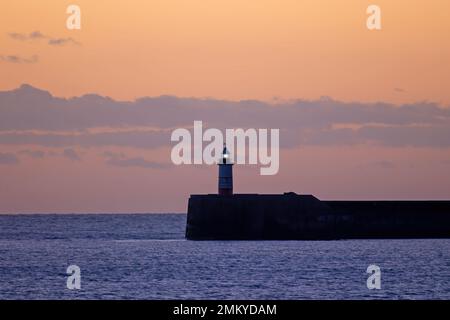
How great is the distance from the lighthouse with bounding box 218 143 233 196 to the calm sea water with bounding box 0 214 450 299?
9.34 feet

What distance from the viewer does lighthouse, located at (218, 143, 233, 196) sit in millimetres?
54925

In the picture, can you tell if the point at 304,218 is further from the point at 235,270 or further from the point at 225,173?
the point at 235,270

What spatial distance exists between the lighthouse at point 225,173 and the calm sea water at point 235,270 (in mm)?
2848

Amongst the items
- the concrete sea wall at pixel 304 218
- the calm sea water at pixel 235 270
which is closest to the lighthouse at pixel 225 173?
the concrete sea wall at pixel 304 218

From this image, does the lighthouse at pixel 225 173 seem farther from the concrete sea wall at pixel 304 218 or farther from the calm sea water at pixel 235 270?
the calm sea water at pixel 235 270

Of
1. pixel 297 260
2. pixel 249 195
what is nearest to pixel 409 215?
pixel 249 195

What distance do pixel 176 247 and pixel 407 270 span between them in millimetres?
18316

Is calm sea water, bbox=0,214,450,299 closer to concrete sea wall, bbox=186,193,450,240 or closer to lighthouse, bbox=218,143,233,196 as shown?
concrete sea wall, bbox=186,193,450,240

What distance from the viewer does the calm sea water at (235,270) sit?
108 ft

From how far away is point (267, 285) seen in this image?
3503 cm

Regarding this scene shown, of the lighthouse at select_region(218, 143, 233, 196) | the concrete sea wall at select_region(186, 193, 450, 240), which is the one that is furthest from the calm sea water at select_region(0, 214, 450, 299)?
the lighthouse at select_region(218, 143, 233, 196)

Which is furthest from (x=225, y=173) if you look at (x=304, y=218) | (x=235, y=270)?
(x=235, y=270)

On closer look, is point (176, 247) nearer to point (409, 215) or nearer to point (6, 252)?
point (6, 252)
